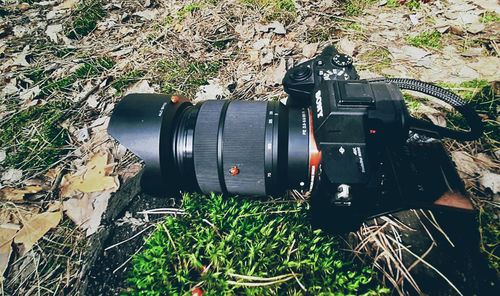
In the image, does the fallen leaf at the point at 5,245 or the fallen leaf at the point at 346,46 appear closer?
the fallen leaf at the point at 5,245

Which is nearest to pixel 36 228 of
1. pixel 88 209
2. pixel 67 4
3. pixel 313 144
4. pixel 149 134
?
pixel 88 209

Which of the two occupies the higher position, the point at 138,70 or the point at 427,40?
the point at 427,40

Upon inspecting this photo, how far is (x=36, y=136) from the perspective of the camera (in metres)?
2.40

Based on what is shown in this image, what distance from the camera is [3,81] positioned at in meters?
2.85

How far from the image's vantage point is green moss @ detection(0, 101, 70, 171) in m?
2.25

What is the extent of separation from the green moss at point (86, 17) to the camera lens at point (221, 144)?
2214 millimetres

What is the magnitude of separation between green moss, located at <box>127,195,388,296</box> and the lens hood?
30 centimetres

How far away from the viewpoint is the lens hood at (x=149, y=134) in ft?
4.91

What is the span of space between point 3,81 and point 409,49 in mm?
3964

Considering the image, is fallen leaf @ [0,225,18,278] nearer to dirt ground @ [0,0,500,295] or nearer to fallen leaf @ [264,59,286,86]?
dirt ground @ [0,0,500,295]

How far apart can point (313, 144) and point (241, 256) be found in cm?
72

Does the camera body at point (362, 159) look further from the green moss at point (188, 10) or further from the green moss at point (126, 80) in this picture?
the green moss at point (188, 10)

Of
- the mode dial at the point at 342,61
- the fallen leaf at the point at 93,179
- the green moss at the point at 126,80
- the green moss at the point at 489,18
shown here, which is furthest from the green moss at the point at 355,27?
the fallen leaf at the point at 93,179

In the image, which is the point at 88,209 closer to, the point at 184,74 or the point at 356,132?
the point at 184,74
